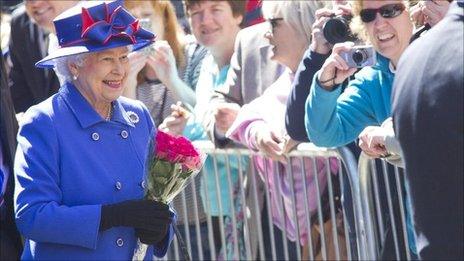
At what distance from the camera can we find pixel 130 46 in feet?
18.1

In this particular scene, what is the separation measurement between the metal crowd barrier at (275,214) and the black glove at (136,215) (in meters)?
1.08

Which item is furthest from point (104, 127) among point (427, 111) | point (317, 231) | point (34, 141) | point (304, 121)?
point (427, 111)

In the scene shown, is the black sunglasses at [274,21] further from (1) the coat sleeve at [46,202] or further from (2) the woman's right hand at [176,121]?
(1) the coat sleeve at [46,202]

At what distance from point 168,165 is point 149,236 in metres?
0.28

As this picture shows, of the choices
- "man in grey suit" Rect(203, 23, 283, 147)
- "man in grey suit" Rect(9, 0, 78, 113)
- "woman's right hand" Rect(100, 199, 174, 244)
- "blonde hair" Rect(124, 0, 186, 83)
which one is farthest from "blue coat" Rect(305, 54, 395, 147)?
"man in grey suit" Rect(9, 0, 78, 113)

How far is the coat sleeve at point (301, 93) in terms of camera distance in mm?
5785

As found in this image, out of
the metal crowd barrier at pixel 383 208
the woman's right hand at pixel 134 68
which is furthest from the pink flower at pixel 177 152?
the woman's right hand at pixel 134 68

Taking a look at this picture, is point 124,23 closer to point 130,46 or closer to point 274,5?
point 130,46

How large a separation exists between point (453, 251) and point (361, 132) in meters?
2.06

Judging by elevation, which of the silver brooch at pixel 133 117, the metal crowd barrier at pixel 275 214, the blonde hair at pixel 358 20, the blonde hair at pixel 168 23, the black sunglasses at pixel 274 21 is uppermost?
the blonde hair at pixel 358 20

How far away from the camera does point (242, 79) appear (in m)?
6.98

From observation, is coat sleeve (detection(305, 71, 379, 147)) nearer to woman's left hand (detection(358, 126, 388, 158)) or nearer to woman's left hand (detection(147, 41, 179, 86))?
woman's left hand (detection(358, 126, 388, 158))

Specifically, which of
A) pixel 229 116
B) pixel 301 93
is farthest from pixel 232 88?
pixel 301 93

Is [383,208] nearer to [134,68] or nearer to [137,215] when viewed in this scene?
[137,215]
